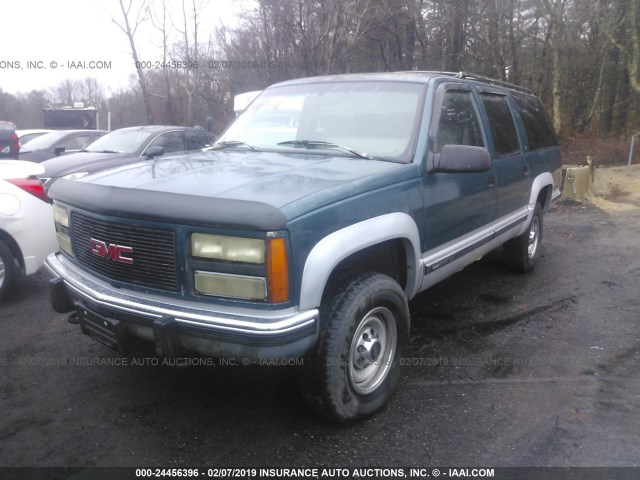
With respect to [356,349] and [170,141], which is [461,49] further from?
[356,349]

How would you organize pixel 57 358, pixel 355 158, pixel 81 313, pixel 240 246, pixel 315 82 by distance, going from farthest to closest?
pixel 315 82, pixel 57 358, pixel 355 158, pixel 81 313, pixel 240 246

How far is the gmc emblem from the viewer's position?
274 centimetres

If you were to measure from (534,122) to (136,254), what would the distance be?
458 cm

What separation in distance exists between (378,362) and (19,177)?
378 cm

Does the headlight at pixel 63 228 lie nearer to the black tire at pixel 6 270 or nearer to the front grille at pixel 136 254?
the front grille at pixel 136 254

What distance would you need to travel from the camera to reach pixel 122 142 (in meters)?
9.26

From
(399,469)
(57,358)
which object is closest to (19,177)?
(57,358)

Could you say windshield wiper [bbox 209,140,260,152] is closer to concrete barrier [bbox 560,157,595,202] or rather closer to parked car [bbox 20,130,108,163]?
parked car [bbox 20,130,108,163]

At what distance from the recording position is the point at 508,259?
5.85m

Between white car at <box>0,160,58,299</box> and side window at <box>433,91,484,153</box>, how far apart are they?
3552mm

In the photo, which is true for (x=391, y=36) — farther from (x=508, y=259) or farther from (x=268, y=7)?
(x=508, y=259)

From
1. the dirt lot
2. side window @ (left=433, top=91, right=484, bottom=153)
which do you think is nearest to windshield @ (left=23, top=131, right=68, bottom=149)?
the dirt lot

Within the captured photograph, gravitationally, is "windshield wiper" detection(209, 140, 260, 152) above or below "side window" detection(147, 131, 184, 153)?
above

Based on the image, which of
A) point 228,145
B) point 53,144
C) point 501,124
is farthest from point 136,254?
point 53,144
